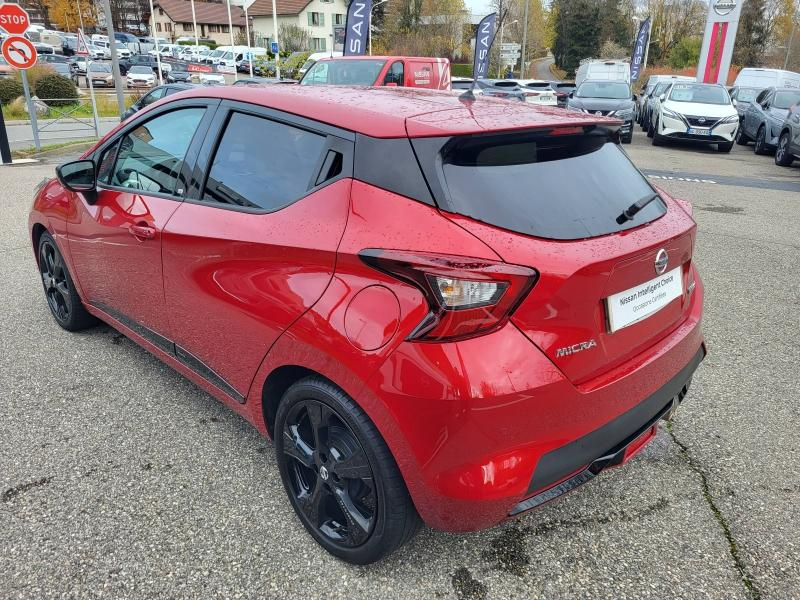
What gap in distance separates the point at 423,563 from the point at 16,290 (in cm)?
435

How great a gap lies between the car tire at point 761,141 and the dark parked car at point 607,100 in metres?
3.16

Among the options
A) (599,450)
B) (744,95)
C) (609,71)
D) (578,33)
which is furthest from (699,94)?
(578,33)

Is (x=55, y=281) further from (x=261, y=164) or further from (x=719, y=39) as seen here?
(x=719, y=39)

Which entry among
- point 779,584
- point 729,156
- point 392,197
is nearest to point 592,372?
point 392,197

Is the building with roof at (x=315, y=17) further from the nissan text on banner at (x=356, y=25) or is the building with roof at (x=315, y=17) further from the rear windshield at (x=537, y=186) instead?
the rear windshield at (x=537, y=186)

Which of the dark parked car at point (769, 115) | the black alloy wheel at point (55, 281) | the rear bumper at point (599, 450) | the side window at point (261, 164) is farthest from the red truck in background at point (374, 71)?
the rear bumper at point (599, 450)

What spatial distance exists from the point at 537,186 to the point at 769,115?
53.9 feet

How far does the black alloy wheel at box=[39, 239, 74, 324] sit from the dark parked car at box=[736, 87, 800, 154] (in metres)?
15.2

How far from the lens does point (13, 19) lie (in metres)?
11.4

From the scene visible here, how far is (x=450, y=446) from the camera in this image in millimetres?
1767

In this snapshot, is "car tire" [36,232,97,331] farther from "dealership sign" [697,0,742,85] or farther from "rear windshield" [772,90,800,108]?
"dealership sign" [697,0,742,85]

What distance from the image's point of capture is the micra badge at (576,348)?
1.83m

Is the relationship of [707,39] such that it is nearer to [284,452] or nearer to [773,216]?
[773,216]

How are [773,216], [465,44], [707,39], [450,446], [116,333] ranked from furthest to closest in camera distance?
[465,44], [707,39], [773,216], [116,333], [450,446]
